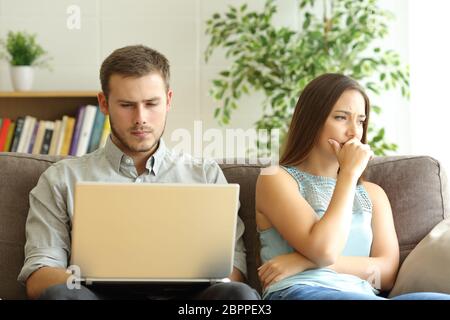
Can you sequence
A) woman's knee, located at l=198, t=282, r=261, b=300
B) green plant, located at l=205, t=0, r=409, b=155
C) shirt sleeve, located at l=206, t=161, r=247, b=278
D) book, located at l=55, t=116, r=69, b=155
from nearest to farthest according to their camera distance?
1. woman's knee, located at l=198, t=282, r=261, b=300
2. shirt sleeve, located at l=206, t=161, r=247, b=278
3. green plant, located at l=205, t=0, r=409, b=155
4. book, located at l=55, t=116, r=69, b=155

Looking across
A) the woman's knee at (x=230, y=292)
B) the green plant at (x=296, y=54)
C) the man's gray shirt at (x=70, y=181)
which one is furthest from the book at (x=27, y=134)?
the woman's knee at (x=230, y=292)

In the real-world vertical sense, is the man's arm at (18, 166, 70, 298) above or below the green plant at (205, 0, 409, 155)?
below

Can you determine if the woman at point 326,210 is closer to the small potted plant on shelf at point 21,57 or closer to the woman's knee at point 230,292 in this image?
the woman's knee at point 230,292

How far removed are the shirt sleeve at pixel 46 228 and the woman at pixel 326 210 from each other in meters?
0.52

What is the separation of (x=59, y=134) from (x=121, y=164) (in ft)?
5.66

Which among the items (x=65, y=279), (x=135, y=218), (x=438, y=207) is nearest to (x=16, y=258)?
(x=65, y=279)

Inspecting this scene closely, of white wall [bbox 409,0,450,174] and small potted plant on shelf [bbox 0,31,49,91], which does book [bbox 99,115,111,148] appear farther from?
white wall [bbox 409,0,450,174]

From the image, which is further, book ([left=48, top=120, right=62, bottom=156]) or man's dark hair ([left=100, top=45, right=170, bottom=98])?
book ([left=48, top=120, right=62, bottom=156])

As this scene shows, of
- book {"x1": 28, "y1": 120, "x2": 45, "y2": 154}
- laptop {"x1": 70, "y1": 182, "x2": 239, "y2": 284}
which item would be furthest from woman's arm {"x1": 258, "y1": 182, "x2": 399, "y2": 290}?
book {"x1": 28, "y1": 120, "x2": 45, "y2": 154}

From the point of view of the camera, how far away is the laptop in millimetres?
1647

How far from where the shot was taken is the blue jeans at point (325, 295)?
178 cm

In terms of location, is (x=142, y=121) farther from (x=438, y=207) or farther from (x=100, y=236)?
(x=438, y=207)

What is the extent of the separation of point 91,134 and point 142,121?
5.71 feet

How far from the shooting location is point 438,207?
7.43ft
